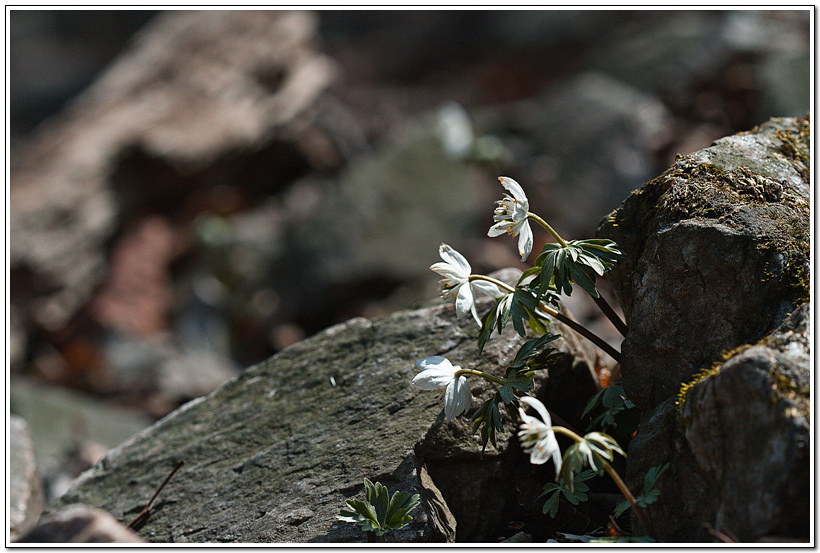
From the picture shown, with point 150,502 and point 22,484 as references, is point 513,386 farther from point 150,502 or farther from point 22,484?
point 22,484

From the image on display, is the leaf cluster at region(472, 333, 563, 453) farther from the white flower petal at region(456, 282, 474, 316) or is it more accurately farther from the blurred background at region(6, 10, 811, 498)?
the blurred background at region(6, 10, 811, 498)

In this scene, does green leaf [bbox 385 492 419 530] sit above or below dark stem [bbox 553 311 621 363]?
below

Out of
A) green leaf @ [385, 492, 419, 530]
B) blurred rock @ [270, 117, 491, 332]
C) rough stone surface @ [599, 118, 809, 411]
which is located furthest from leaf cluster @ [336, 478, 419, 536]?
blurred rock @ [270, 117, 491, 332]

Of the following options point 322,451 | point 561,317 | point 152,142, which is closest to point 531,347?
point 561,317

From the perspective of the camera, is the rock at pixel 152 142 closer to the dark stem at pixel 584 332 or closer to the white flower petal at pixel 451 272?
the white flower petal at pixel 451 272
